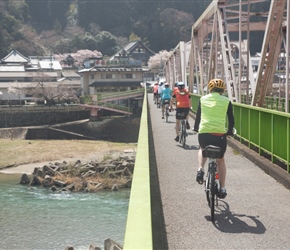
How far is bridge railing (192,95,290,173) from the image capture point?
8414mm

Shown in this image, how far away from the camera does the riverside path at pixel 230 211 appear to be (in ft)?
17.5

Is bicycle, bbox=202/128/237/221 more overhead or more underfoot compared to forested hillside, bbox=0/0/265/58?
more underfoot

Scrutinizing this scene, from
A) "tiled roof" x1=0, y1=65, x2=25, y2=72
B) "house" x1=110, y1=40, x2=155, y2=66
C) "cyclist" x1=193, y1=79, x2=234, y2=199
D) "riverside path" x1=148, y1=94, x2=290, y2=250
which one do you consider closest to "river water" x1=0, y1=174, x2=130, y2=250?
"riverside path" x1=148, y1=94, x2=290, y2=250

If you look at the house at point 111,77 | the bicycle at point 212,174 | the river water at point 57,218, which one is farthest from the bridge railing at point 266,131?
the house at point 111,77

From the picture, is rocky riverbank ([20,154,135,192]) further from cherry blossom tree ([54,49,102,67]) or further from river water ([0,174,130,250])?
cherry blossom tree ([54,49,102,67])

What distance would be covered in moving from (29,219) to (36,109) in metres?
39.6

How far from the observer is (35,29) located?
11981cm

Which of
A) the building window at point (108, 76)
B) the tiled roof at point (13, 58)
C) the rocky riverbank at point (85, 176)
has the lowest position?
the rocky riverbank at point (85, 176)

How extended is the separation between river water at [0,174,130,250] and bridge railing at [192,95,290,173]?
519cm

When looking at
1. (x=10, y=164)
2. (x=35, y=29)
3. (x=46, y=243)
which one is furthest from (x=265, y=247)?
(x=35, y=29)

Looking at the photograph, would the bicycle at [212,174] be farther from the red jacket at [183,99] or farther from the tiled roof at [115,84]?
the tiled roof at [115,84]

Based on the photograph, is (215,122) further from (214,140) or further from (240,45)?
(240,45)

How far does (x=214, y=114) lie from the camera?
6.28 m

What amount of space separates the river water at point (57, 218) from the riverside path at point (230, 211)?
22.3ft
